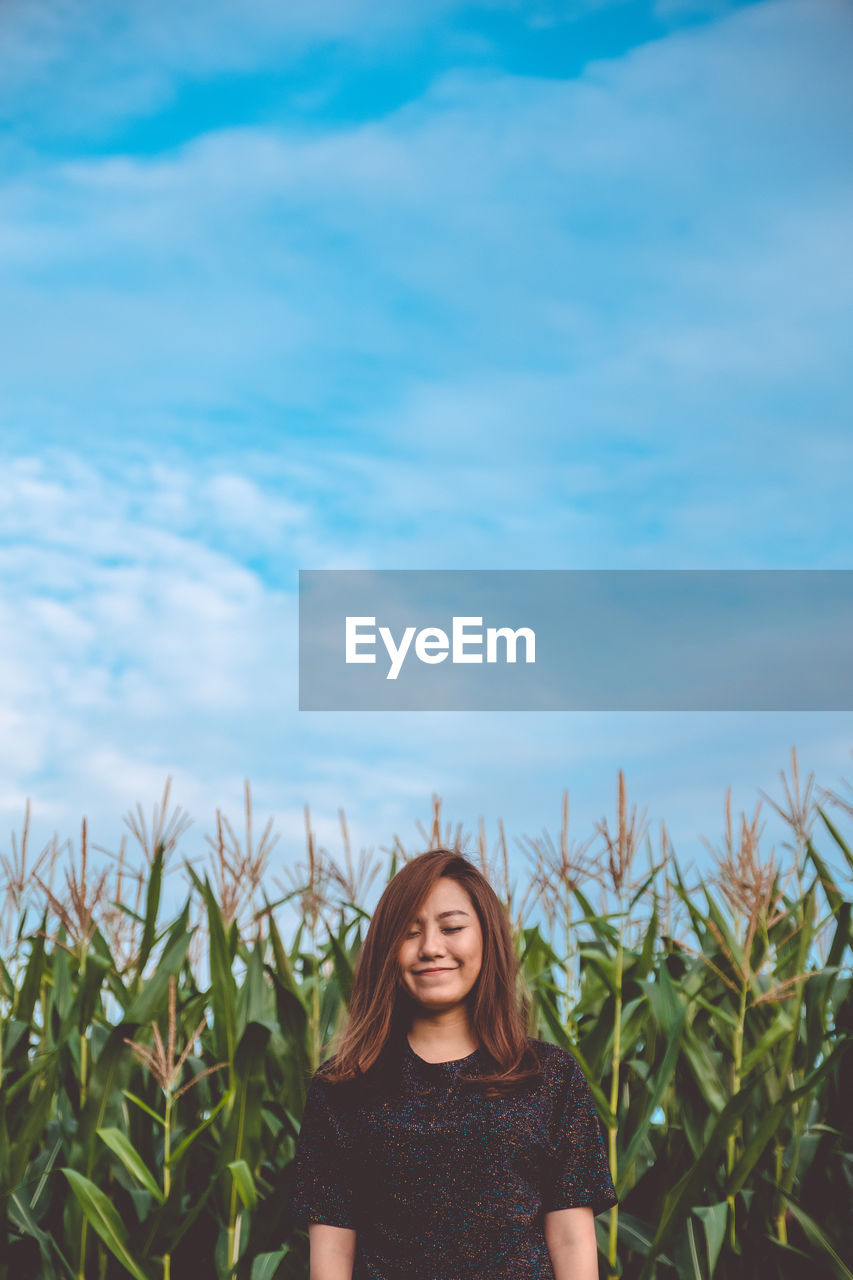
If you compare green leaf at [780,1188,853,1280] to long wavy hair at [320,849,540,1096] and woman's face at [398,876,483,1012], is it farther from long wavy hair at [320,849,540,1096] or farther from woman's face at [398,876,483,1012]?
woman's face at [398,876,483,1012]

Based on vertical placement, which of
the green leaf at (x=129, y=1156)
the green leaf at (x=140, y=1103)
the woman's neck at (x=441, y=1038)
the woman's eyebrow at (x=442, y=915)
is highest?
the woman's eyebrow at (x=442, y=915)

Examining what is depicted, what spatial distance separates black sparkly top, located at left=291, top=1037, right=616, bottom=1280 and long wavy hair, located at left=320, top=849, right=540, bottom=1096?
3 cm

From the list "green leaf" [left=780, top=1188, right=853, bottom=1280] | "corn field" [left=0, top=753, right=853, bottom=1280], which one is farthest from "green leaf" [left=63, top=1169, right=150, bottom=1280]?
"green leaf" [left=780, top=1188, right=853, bottom=1280]

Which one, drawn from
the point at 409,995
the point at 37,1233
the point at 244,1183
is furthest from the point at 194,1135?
the point at 409,995

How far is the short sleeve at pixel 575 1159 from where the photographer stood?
2.39 meters

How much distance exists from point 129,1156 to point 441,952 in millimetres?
1575

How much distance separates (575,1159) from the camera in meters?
2.41

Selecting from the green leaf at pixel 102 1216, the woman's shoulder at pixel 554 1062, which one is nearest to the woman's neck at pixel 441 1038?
the woman's shoulder at pixel 554 1062

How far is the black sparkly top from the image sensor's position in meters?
2.29

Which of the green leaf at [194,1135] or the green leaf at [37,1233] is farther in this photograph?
the green leaf at [37,1233]

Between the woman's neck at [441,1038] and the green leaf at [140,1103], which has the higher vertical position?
the woman's neck at [441,1038]

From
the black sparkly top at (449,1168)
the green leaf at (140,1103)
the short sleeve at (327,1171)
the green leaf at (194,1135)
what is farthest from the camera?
the green leaf at (140,1103)

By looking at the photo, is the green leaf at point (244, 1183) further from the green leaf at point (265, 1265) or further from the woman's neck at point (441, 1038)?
the woman's neck at point (441, 1038)

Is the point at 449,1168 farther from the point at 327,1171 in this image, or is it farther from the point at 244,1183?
the point at 244,1183
